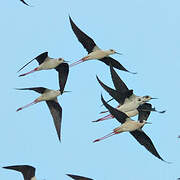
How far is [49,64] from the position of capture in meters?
20.4

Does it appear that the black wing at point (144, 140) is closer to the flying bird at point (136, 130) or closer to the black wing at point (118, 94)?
the flying bird at point (136, 130)

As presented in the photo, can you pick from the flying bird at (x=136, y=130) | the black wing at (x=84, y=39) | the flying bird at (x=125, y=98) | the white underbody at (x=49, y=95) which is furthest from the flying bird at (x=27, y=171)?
the black wing at (x=84, y=39)

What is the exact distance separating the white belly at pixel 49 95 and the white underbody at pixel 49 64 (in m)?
0.84

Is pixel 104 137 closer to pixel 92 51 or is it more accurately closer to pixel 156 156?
pixel 156 156

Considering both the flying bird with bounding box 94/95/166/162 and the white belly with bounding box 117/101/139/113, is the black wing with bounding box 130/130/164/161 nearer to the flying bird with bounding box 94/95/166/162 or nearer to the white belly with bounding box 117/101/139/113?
the flying bird with bounding box 94/95/166/162

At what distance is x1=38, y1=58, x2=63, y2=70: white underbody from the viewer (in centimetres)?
2016

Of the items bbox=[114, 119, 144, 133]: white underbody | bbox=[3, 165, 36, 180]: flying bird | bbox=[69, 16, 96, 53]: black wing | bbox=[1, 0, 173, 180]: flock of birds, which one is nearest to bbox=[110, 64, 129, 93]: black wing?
bbox=[1, 0, 173, 180]: flock of birds

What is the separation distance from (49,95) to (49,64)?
1.01 metres

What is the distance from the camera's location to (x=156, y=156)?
1800 centimetres

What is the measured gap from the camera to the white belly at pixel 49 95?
2050 centimetres

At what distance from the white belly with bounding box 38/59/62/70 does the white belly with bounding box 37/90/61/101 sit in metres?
0.84

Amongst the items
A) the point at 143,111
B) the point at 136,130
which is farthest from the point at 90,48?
the point at 136,130

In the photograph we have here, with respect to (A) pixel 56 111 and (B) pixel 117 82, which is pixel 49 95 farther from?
(B) pixel 117 82

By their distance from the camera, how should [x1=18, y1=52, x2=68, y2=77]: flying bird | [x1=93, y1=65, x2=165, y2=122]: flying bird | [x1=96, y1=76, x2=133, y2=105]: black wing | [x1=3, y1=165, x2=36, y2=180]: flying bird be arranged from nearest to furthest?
Result: [x1=3, y1=165, x2=36, y2=180]: flying bird < [x1=96, y1=76, x2=133, y2=105]: black wing < [x1=93, y1=65, x2=165, y2=122]: flying bird < [x1=18, y1=52, x2=68, y2=77]: flying bird
